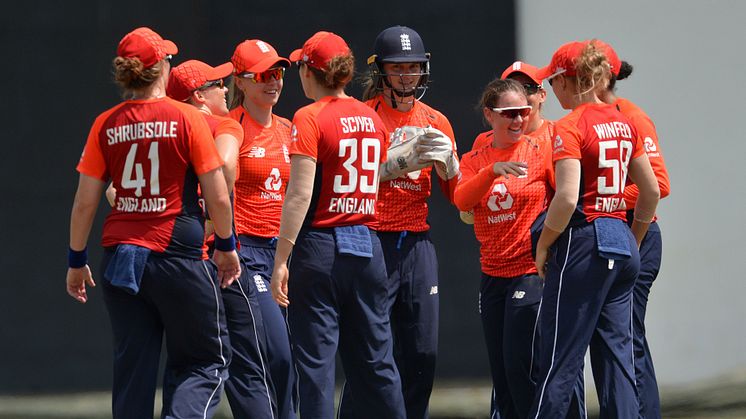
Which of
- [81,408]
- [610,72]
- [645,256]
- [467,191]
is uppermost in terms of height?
[610,72]

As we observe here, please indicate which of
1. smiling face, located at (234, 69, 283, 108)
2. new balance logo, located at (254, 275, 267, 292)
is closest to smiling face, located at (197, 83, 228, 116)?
smiling face, located at (234, 69, 283, 108)

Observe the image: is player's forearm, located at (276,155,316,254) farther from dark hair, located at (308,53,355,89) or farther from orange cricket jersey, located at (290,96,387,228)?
dark hair, located at (308,53,355,89)

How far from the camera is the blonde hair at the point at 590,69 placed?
4477 millimetres

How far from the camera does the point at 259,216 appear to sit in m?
5.17

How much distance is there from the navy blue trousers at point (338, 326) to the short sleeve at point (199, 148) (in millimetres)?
561

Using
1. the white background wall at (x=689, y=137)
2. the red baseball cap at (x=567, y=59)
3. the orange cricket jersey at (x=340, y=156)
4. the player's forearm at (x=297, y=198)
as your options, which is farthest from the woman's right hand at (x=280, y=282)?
the white background wall at (x=689, y=137)

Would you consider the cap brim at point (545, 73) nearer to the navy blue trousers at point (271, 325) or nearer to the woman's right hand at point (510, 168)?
the woman's right hand at point (510, 168)

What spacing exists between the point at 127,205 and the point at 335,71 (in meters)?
0.99

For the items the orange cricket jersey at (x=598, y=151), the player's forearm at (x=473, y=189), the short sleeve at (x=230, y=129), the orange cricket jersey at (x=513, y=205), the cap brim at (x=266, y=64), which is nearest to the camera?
the orange cricket jersey at (x=598, y=151)

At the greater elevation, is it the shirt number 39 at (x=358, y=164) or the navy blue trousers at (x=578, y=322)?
Result: the shirt number 39 at (x=358, y=164)

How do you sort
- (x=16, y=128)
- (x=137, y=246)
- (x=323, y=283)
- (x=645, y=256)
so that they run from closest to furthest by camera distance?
(x=137, y=246) < (x=323, y=283) < (x=645, y=256) < (x=16, y=128)

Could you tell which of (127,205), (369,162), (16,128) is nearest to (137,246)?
(127,205)

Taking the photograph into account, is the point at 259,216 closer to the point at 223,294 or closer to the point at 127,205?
the point at 223,294

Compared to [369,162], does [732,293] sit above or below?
below
